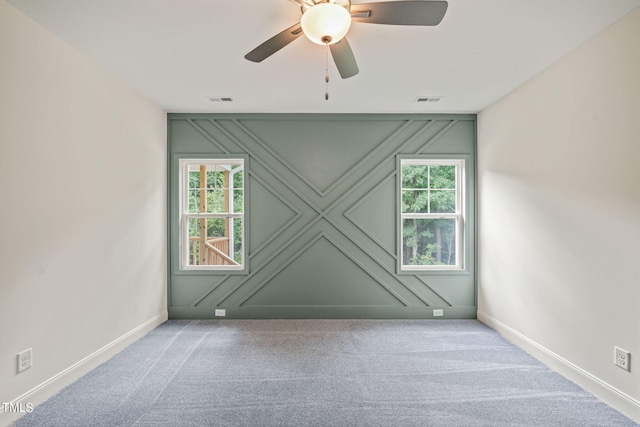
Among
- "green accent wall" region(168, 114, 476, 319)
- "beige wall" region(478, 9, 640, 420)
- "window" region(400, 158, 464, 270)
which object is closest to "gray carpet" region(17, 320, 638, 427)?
"beige wall" region(478, 9, 640, 420)

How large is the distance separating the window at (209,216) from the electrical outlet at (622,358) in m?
3.52

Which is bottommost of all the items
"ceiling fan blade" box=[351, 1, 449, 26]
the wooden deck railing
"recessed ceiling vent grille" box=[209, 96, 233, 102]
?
the wooden deck railing

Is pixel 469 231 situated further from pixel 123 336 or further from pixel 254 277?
pixel 123 336

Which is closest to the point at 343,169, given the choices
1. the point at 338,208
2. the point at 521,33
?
the point at 338,208

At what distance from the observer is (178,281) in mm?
3977

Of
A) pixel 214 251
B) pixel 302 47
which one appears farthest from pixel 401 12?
pixel 214 251

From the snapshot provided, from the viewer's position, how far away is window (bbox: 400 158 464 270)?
4090 millimetres

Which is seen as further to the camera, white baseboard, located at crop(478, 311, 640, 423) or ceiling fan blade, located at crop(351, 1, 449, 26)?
white baseboard, located at crop(478, 311, 640, 423)

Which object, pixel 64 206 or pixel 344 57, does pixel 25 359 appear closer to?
pixel 64 206

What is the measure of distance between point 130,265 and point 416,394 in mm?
2900

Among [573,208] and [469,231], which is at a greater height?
[573,208]

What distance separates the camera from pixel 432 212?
411cm

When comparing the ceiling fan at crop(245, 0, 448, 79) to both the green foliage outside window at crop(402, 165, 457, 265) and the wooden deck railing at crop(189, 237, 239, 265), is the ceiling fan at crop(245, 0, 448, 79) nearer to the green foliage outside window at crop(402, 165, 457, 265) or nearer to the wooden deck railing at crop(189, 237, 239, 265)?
the green foliage outside window at crop(402, 165, 457, 265)

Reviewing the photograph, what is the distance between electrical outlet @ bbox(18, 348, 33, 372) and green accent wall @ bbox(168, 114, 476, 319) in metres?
1.85
